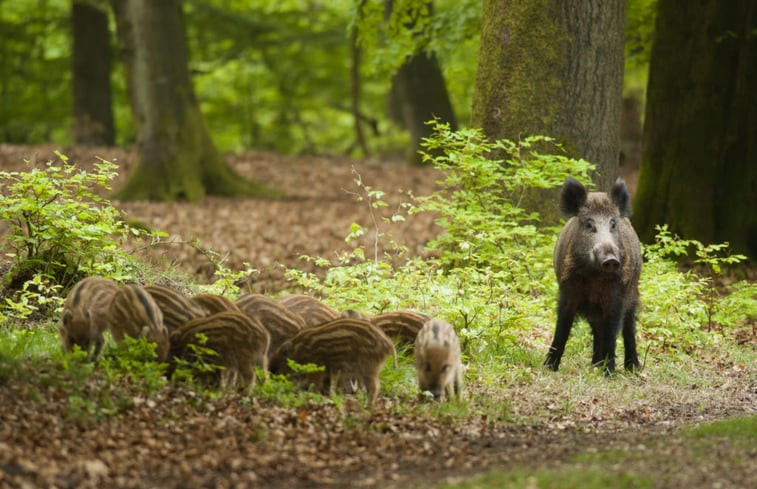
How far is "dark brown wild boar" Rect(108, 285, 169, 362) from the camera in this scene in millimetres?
6230

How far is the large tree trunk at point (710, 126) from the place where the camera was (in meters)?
13.2

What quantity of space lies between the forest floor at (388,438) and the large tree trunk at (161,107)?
10.9 metres

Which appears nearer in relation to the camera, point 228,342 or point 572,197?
point 228,342

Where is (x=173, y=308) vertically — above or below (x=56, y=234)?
below

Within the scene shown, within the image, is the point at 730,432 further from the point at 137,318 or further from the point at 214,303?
the point at 137,318

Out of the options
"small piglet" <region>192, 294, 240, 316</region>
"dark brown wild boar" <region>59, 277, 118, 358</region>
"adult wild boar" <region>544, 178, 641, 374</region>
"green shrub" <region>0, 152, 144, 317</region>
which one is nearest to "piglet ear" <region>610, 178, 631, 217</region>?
"adult wild boar" <region>544, 178, 641, 374</region>

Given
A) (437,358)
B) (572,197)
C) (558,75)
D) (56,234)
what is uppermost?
(558,75)

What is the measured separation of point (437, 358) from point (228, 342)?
4.70ft

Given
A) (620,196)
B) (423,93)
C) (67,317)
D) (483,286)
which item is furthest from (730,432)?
(423,93)

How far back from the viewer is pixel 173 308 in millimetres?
6828

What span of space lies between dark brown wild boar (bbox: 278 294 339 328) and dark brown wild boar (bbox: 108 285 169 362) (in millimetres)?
1453

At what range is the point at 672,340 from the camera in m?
9.38

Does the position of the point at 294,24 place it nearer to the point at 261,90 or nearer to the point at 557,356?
the point at 261,90

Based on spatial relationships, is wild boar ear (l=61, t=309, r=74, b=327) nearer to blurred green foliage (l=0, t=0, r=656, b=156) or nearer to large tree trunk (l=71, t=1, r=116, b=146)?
blurred green foliage (l=0, t=0, r=656, b=156)
